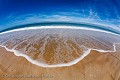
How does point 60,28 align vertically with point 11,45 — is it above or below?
above

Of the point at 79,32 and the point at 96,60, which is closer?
the point at 96,60

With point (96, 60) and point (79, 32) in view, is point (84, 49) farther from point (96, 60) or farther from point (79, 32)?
point (79, 32)

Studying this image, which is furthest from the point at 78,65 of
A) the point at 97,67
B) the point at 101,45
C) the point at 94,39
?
the point at 94,39

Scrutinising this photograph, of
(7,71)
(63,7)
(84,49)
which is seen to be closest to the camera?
(7,71)

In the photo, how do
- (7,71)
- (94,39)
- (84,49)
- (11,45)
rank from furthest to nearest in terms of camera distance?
(94,39), (11,45), (84,49), (7,71)

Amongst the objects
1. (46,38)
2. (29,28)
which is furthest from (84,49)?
(29,28)

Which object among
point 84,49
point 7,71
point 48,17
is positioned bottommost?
point 7,71

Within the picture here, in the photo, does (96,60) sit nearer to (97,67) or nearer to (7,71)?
(97,67)
